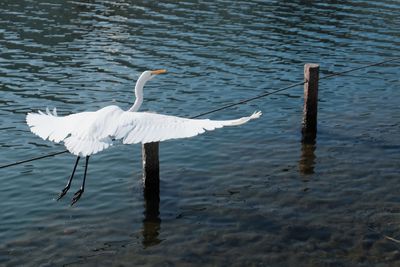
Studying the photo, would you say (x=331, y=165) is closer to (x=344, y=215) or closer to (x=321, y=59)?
(x=344, y=215)

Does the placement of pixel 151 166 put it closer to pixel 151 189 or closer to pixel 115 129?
pixel 151 189

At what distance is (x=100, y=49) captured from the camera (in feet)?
93.0

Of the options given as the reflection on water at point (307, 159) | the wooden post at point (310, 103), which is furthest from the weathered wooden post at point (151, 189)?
the wooden post at point (310, 103)

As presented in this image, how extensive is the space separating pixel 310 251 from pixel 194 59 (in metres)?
16.4

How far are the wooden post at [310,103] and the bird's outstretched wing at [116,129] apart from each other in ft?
22.4

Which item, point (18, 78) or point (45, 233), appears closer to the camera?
point (45, 233)

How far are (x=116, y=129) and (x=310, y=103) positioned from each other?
25.4 ft

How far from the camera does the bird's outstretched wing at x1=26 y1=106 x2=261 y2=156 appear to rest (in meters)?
10.0

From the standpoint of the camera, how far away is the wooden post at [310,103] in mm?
16344

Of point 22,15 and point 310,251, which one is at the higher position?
point 22,15

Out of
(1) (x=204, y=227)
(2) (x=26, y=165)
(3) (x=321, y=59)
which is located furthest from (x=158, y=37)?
(1) (x=204, y=227)

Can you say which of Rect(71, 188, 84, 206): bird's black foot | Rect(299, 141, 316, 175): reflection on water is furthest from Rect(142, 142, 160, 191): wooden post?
Rect(299, 141, 316, 175): reflection on water

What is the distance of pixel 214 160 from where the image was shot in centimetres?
1566

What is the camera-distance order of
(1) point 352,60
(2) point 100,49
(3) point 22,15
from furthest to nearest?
(3) point 22,15 < (2) point 100,49 < (1) point 352,60
